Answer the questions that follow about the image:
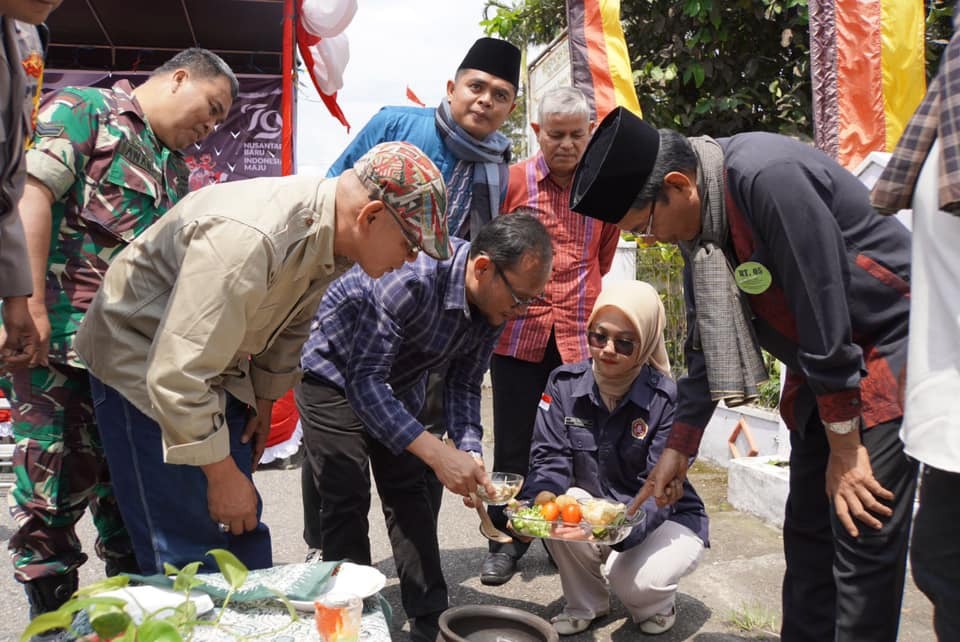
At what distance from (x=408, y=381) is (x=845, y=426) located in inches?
57.1

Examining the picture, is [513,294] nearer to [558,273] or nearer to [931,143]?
[558,273]

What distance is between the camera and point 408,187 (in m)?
1.81

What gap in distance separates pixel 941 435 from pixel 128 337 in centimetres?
163

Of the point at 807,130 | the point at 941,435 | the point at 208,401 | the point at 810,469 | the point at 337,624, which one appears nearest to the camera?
the point at 941,435

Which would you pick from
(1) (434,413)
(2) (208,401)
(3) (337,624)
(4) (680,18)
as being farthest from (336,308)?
(4) (680,18)

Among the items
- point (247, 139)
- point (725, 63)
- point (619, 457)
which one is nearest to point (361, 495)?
point (619, 457)

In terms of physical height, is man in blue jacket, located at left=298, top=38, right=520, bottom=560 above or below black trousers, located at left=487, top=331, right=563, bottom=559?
above

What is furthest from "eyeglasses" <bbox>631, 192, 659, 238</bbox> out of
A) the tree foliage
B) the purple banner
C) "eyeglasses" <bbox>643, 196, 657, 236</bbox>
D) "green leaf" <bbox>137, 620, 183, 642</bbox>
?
the tree foliage

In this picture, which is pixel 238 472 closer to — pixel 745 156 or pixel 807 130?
pixel 745 156

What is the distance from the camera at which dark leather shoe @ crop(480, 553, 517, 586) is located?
3.50m

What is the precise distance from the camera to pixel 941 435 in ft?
4.26

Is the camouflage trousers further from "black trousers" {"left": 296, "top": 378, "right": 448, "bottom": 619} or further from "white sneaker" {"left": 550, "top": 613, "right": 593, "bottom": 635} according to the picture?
"white sneaker" {"left": 550, "top": 613, "right": 593, "bottom": 635}

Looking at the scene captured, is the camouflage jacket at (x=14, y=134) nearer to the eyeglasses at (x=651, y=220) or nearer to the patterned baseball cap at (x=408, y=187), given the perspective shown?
the patterned baseball cap at (x=408, y=187)

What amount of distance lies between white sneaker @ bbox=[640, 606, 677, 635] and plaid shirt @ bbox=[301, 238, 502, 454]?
97 centimetres
